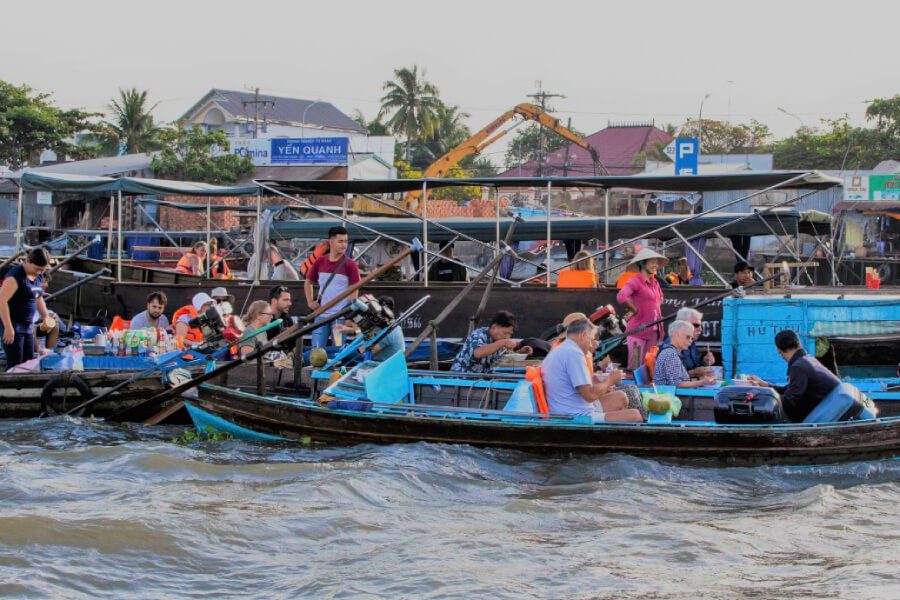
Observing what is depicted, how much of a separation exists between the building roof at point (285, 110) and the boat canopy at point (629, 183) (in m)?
43.3

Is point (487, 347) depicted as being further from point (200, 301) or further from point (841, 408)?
point (200, 301)

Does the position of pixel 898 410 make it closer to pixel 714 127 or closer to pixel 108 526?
pixel 108 526

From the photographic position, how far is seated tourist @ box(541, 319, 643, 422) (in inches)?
376

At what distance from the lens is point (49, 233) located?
29.8m

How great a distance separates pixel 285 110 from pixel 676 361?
5585 cm

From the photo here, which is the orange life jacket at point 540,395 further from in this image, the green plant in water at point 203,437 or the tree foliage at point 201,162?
the tree foliage at point 201,162

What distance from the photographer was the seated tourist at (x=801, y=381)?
9.71m

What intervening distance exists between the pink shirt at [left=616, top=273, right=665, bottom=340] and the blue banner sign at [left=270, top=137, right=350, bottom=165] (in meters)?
28.9

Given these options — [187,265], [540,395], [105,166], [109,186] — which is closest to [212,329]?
[540,395]

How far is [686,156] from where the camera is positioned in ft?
93.5

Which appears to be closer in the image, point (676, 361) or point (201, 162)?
point (676, 361)

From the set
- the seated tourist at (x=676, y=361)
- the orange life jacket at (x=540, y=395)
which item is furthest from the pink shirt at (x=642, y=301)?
the orange life jacket at (x=540, y=395)

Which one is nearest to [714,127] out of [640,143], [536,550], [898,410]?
[640,143]

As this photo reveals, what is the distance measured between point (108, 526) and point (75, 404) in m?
4.23
